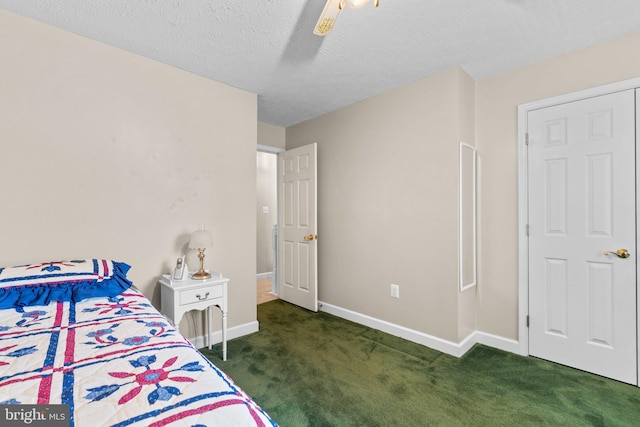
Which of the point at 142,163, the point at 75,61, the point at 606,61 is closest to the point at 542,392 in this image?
the point at 606,61

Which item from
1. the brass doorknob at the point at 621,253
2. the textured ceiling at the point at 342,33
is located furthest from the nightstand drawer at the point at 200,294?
the brass doorknob at the point at 621,253

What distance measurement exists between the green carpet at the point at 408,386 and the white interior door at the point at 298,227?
974 mm

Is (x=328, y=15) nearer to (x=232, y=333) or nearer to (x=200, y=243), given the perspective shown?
(x=200, y=243)

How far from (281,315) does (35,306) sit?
2.36 metres

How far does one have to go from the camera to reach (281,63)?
2477 mm

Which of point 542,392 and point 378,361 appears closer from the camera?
point 542,392

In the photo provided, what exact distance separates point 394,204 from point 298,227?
4.47 ft

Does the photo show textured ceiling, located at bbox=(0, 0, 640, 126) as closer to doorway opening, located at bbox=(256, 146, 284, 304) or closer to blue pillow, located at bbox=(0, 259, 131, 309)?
blue pillow, located at bbox=(0, 259, 131, 309)

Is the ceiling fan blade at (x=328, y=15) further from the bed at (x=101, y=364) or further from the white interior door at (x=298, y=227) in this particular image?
the white interior door at (x=298, y=227)

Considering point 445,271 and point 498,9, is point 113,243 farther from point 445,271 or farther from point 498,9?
point 498,9

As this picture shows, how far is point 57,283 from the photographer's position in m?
1.66

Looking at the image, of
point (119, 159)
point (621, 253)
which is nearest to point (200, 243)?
point (119, 159)

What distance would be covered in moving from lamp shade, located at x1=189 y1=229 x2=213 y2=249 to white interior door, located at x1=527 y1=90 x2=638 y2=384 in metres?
2.69

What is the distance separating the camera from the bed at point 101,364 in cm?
75
